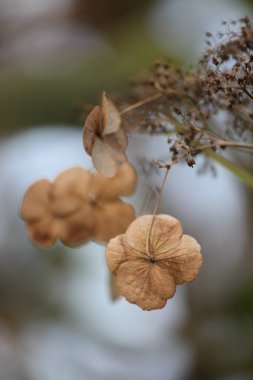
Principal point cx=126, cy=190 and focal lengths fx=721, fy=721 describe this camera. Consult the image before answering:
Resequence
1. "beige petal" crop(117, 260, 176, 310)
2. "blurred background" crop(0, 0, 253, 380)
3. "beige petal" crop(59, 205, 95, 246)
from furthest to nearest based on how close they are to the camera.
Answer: "blurred background" crop(0, 0, 253, 380), "beige petal" crop(59, 205, 95, 246), "beige petal" crop(117, 260, 176, 310)

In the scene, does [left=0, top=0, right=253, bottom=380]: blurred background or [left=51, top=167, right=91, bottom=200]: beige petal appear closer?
[left=51, top=167, right=91, bottom=200]: beige petal

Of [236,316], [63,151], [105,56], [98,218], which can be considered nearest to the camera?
[98,218]

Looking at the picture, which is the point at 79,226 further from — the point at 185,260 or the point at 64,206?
the point at 185,260

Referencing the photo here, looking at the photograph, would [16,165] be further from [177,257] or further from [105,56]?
[177,257]

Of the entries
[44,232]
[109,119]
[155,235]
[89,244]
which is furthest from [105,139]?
[89,244]

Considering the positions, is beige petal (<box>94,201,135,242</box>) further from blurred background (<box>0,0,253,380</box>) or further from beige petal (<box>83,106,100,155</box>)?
blurred background (<box>0,0,253,380</box>)

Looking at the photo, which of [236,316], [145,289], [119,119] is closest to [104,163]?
[119,119]

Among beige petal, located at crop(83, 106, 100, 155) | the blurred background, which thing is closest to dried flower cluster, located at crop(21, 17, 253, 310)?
beige petal, located at crop(83, 106, 100, 155)
